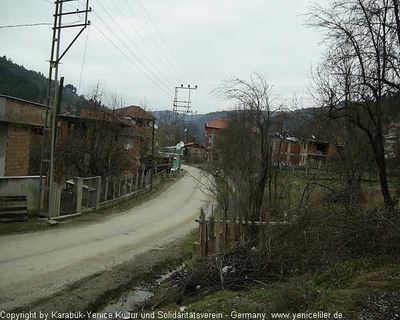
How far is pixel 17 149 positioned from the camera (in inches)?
675

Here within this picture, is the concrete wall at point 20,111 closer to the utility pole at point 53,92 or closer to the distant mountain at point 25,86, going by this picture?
the utility pole at point 53,92

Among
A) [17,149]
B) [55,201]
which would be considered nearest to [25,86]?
[17,149]

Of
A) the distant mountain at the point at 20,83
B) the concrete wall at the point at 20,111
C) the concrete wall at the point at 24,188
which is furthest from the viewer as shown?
the distant mountain at the point at 20,83

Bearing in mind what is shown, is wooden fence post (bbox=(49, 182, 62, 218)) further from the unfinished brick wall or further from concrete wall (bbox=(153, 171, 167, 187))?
concrete wall (bbox=(153, 171, 167, 187))

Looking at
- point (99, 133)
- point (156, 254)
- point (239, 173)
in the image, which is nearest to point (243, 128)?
point (239, 173)

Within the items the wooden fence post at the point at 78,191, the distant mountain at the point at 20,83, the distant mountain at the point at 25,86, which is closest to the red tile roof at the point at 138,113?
the distant mountain at the point at 25,86

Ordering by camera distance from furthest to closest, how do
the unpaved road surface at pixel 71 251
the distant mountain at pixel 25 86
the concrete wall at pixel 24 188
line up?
1. the distant mountain at pixel 25 86
2. the concrete wall at pixel 24 188
3. the unpaved road surface at pixel 71 251

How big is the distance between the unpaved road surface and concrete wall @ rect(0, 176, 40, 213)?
6.06 ft

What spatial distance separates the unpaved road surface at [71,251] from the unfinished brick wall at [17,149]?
4.43 m

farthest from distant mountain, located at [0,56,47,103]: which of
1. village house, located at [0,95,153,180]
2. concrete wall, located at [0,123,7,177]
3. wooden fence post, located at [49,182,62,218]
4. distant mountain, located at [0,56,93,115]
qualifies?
wooden fence post, located at [49,182,62,218]

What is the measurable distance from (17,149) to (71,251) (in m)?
8.21

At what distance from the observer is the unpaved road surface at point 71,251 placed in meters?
7.73

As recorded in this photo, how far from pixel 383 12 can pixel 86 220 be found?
1319cm

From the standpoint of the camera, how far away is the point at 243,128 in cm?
1507
